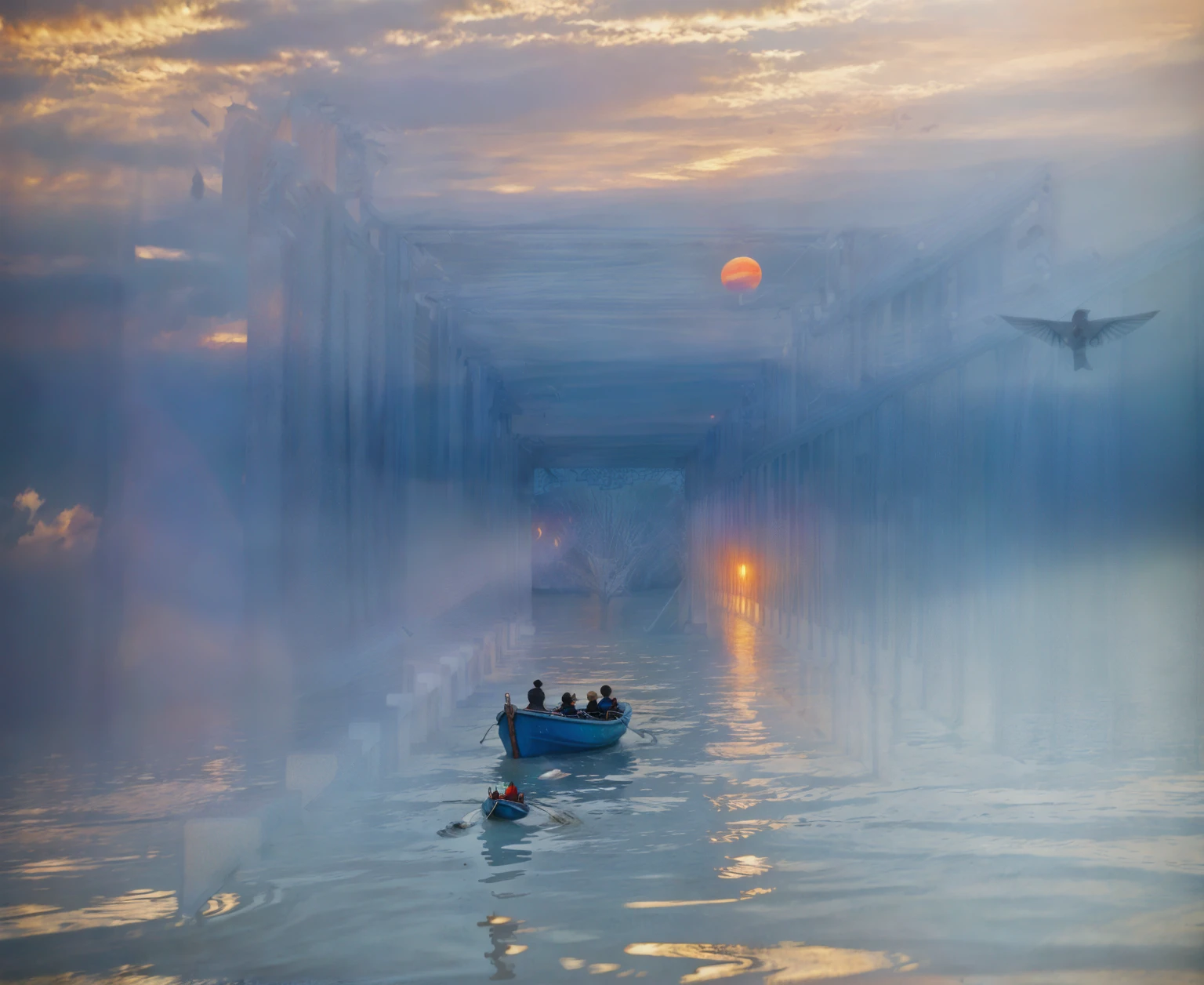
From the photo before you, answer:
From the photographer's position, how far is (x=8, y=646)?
22469 mm

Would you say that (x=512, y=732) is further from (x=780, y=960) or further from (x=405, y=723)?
(x=780, y=960)

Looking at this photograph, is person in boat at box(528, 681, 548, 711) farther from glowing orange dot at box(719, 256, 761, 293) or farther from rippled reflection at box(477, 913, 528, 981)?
rippled reflection at box(477, 913, 528, 981)

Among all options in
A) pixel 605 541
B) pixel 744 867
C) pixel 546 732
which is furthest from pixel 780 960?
pixel 605 541

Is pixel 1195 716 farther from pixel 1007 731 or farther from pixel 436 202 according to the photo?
pixel 436 202

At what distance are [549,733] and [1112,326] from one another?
1177 centimetres

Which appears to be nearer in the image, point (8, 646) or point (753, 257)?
point (8, 646)

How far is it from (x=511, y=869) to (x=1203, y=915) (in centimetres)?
662

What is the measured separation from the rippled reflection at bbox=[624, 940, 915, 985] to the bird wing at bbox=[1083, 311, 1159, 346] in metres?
7.83

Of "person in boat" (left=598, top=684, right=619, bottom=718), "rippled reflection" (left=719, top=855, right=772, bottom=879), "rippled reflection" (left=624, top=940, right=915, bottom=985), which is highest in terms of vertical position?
"person in boat" (left=598, top=684, right=619, bottom=718)

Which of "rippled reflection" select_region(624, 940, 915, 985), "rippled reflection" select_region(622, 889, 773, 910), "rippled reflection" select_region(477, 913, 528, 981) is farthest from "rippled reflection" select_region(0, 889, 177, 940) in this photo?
Answer: "rippled reflection" select_region(624, 940, 915, 985)

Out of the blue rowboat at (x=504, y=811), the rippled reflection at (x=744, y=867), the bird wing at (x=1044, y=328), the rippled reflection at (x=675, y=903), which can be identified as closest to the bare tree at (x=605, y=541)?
the blue rowboat at (x=504, y=811)

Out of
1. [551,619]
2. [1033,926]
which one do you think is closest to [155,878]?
[1033,926]

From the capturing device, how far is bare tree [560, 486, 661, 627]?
72312 millimetres

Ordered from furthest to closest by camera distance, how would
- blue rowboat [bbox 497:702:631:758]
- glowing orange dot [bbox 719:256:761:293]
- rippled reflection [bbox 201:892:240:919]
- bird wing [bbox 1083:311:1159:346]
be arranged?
glowing orange dot [bbox 719:256:761:293] → blue rowboat [bbox 497:702:631:758] → bird wing [bbox 1083:311:1159:346] → rippled reflection [bbox 201:892:240:919]
